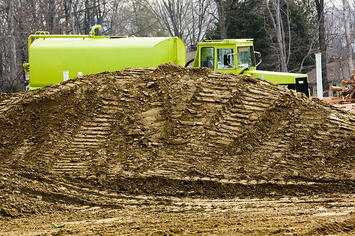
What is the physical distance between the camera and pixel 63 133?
12.4 meters

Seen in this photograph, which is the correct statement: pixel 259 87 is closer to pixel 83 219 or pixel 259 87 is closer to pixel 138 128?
pixel 138 128

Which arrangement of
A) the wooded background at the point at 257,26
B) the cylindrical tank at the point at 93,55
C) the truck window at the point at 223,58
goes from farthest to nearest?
the wooded background at the point at 257,26 → the truck window at the point at 223,58 → the cylindrical tank at the point at 93,55

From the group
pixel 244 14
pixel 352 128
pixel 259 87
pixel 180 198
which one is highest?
pixel 244 14

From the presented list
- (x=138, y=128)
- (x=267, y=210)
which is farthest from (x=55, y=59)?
(x=267, y=210)

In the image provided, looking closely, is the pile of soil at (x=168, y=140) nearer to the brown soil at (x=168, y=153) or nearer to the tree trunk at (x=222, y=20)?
the brown soil at (x=168, y=153)

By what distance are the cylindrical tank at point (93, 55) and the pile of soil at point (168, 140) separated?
3.36 m

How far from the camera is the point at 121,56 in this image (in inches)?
685

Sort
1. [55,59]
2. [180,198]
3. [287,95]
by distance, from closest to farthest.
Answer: [180,198] < [287,95] < [55,59]

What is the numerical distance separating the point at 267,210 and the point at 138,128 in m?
3.96

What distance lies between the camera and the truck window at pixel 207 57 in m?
18.5

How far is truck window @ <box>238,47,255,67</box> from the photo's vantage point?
18545 mm

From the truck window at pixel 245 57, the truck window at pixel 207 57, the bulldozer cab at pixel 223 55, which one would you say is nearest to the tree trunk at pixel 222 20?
the truck window at pixel 245 57

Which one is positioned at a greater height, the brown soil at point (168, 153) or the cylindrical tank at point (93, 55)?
the cylindrical tank at point (93, 55)

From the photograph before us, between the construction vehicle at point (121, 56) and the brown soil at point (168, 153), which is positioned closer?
the brown soil at point (168, 153)
